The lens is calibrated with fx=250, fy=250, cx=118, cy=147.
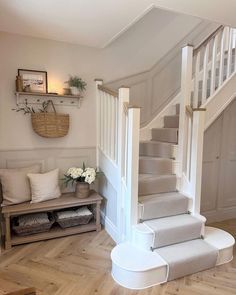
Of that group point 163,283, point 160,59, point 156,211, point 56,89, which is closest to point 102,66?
point 56,89

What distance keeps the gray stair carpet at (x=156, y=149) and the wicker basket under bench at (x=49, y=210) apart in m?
0.96

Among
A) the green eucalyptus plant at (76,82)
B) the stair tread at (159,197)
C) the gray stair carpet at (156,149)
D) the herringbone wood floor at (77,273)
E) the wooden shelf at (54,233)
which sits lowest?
the herringbone wood floor at (77,273)

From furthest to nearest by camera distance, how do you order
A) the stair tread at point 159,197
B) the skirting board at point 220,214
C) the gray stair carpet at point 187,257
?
the skirting board at point 220,214
the stair tread at point 159,197
the gray stair carpet at point 187,257

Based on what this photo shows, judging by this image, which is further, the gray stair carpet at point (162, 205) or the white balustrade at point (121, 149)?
Answer: the gray stair carpet at point (162, 205)

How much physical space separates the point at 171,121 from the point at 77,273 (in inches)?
98.4

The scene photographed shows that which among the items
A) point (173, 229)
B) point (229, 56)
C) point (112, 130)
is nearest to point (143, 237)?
point (173, 229)

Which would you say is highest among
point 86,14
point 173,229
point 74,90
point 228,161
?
point 86,14

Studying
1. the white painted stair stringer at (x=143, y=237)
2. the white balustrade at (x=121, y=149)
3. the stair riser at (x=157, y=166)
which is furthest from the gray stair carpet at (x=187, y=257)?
the stair riser at (x=157, y=166)

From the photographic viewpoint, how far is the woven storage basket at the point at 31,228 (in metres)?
2.92

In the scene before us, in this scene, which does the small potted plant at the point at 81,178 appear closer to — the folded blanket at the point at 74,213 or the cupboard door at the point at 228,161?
the folded blanket at the point at 74,213

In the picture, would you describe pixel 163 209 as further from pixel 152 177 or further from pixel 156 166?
pixel 156 166

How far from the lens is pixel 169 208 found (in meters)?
2.90

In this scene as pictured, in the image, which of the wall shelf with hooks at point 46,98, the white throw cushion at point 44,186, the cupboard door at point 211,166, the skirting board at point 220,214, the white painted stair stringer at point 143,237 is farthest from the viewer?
the skirting board at point 220,214

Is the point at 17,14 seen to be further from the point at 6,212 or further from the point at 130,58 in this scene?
the point at 6,212
